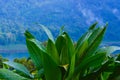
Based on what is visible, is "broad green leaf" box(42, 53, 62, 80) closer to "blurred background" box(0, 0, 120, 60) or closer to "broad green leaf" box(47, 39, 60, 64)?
"broad green leaf" box(47, 39, 60, 64)

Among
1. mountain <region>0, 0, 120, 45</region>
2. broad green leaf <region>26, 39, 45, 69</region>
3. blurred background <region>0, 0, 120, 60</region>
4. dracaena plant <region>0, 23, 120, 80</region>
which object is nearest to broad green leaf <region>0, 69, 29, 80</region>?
dracaena plant <region>0, 23, 120, 80</region>

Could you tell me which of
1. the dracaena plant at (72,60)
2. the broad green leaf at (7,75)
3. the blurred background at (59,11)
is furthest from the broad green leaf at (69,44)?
the blurred background at (59,11)

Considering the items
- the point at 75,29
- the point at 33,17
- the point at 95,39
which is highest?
the point at 33,17

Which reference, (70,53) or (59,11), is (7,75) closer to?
(70,53)

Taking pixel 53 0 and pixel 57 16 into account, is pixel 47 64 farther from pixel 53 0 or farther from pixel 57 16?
pixel 53 0

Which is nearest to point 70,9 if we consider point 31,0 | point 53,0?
point 53,0

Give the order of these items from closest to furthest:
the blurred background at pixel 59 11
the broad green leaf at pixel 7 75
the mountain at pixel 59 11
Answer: the broad green leaf at pixel 7 75, the blurred background at pixel 59 11, the mountain at pixel 59 11

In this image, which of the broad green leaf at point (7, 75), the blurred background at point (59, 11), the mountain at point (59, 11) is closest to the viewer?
the broad green leaf at point (7, 75)

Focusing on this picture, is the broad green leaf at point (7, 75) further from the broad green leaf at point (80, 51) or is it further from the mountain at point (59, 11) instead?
the mountain at point (59, 11)
